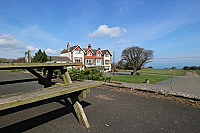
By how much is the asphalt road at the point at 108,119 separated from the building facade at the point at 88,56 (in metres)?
24.6

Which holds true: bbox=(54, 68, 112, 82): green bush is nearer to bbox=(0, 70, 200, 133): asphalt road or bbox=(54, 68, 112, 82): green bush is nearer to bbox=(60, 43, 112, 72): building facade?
bbox=(0, 70, 200, 133): asphalt road

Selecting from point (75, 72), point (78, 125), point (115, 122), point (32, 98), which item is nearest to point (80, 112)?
point (78, 125)

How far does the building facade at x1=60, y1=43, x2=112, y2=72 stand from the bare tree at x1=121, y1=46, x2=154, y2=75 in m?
7.77

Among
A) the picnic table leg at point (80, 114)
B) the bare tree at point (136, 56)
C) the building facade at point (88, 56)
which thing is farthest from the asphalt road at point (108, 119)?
the building facade at point (88, 56)

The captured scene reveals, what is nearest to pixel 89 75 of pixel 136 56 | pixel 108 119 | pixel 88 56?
pixel 108 119

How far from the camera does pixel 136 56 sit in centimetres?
2303

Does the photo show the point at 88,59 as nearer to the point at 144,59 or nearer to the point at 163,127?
the point at 144,59

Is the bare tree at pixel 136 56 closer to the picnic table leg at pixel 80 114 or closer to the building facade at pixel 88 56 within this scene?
the building facade at pixel 88 56

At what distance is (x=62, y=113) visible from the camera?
10.9 feet

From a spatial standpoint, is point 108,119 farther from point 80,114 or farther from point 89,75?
point 89,75

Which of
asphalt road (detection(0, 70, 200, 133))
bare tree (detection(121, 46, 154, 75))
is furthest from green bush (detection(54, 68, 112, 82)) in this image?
bare tree (detection(121, 46, 154, 75))

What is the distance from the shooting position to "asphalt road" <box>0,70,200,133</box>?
8.09 ft

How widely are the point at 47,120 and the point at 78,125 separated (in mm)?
965

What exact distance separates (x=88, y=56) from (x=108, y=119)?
104 feet
